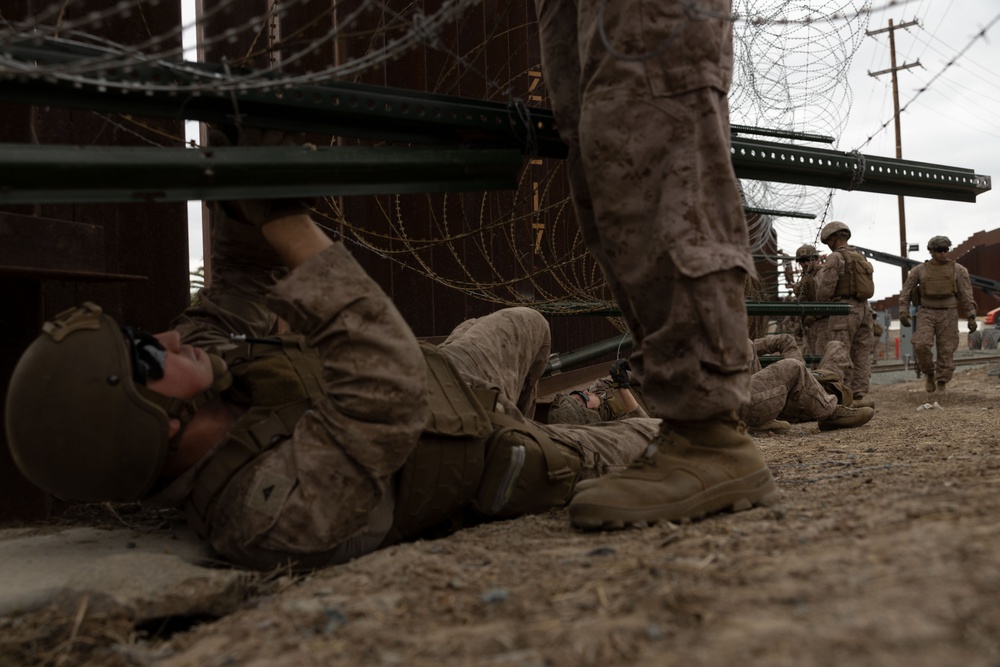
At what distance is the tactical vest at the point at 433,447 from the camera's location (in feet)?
6.70

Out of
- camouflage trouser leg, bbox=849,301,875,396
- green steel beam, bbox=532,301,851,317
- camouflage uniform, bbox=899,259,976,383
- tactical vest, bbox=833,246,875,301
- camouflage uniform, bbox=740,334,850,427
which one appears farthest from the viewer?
camouflage uniform, bbox=899,259,976,383

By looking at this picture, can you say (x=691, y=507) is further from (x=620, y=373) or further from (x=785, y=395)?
(x=785, y=395)

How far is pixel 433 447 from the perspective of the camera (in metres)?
2.15

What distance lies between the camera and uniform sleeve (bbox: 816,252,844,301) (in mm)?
9492

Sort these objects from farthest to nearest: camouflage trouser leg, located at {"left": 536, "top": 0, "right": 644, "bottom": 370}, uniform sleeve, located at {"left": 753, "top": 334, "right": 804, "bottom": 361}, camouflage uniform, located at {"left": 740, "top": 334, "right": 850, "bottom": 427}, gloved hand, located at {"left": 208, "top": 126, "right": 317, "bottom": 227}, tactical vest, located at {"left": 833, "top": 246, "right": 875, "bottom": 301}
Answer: tactical vest, located at {"left": 833, "top": 246, "right": 875, "bottom": 301} < uniform sleeve, located at {"left": 753, "top": 334, "right": 804, "bottom": 361} < camouflage uniform, located at {"left": 740, "top": 334, "right": 850, "bottom": 427} < camouflage trouser leg, located at {"left": 536, "top": 0, "right": 644, "bottom": 370} < gloved hand, located at {"left": 208, "top": 126, "right": 317, "bottom": 227}

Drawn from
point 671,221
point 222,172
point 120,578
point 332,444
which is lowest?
point 120,578

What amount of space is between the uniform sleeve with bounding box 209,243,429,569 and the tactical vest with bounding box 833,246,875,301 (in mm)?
8477

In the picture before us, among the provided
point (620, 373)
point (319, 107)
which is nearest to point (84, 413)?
point (319, 107)

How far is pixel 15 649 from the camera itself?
4.96 ft

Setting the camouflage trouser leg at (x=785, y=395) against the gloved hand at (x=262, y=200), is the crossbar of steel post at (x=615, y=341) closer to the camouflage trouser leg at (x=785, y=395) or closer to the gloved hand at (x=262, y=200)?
the camouflage trouser leg at (x=785, y=395)

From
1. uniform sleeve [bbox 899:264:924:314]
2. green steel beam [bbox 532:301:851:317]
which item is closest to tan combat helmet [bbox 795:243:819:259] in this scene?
uniform sleeve [bbox 899:264:924:314]

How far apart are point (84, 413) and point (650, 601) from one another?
1237mm

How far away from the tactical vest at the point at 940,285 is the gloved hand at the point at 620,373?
322 inches

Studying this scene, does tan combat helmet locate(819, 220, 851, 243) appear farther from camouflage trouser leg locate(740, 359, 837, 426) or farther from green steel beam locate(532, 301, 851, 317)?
camouflage trouser leg locate(740, 359, 837, 426)
